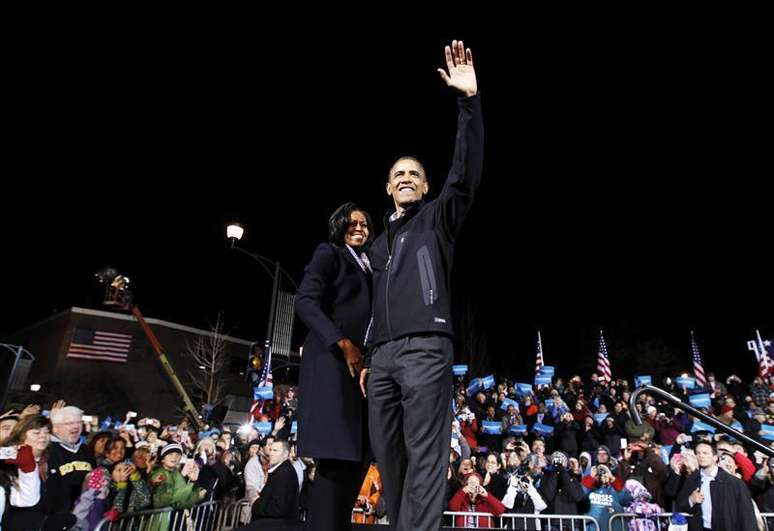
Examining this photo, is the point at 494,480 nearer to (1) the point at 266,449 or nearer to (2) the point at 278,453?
(2) the point at 278,453

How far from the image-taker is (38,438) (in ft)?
16.4

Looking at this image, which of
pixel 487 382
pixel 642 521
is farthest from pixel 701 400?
pixel 642 521

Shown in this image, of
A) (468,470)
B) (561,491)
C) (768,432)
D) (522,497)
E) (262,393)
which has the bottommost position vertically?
(522,497)

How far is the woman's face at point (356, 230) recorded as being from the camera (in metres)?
3.12

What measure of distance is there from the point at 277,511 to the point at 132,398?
117ft

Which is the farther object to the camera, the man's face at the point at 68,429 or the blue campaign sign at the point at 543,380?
the blue campaign sign at the point at 543,380

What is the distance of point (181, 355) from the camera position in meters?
41.5

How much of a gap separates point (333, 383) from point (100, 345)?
4151 centimetres

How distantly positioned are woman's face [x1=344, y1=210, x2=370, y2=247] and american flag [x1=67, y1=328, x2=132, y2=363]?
130ft

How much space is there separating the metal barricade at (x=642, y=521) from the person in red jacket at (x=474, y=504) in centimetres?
153

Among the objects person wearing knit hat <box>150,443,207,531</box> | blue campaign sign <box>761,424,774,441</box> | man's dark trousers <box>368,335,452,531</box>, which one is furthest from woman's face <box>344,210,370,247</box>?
blue campaign sign <box>761,424,774,441</box>

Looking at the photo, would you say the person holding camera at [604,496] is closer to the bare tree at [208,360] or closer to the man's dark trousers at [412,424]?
the man's dark trousers at [412,424]

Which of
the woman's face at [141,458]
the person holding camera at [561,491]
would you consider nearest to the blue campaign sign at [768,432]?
the person holding camera at [561,491]

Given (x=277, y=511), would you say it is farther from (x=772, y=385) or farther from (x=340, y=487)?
(x=772, y=385)
